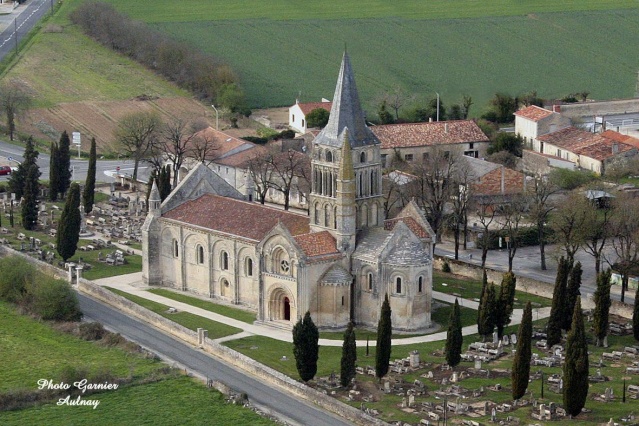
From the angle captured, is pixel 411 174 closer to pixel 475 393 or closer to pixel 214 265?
pixel 214 265

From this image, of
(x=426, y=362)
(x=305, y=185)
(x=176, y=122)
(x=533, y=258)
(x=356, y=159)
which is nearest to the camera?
(x=426, y=362)

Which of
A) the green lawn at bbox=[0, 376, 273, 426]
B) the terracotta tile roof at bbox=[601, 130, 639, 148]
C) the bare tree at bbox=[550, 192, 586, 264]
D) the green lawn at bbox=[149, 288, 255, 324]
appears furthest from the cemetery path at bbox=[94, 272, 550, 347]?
the terracotta tile roof at bbox=[601, 130, 639, 148]

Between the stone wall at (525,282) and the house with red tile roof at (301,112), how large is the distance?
44.4 metres

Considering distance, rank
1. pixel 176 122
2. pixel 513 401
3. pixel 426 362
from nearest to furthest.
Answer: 1. pixel 513 401
2. pixel 426 362
3. pixel 176 122

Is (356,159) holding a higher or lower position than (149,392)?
higher

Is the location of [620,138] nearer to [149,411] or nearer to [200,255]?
[200,255]

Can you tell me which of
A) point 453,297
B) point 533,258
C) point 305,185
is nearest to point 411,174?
point 305,185

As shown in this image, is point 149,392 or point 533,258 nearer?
point 149,392

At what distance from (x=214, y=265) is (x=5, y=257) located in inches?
648

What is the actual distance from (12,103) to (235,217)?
65.9 m

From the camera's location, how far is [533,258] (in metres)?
130

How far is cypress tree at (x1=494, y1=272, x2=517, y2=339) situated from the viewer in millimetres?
107312

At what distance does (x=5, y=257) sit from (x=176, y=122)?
5199 cm

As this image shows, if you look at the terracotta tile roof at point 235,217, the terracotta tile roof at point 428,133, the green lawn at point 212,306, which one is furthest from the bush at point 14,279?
the terracotta tile roof at point 428,133
